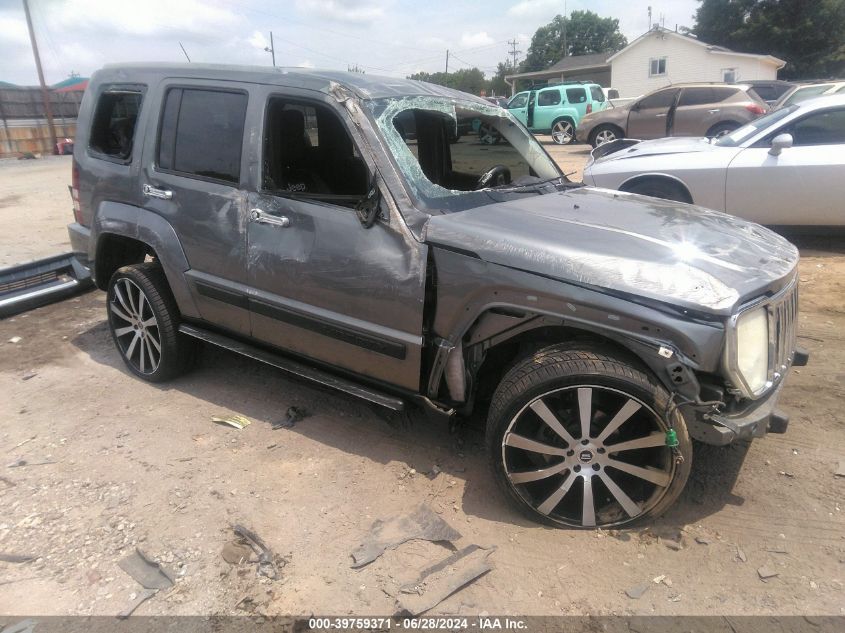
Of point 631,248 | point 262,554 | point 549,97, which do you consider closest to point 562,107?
point 549,97

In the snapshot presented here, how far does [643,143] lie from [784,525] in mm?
5582

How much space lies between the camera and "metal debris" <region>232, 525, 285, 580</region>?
102 inches

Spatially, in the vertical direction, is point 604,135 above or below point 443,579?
above

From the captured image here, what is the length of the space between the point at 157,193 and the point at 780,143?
579cm

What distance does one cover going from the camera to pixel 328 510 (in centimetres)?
297

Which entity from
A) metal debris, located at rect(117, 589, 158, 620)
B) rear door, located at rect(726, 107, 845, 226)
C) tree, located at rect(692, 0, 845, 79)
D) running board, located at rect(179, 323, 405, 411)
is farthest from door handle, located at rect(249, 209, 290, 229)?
tree, located at rect(692, 0, 845, 79)

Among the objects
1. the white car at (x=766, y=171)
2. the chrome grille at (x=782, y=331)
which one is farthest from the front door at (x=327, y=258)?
the white car at (x=766, y=171)

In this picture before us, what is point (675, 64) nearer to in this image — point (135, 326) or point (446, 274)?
point (135, 326)

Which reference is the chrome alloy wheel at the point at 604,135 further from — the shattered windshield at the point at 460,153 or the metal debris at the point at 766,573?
the metal debris at the point at 766,573

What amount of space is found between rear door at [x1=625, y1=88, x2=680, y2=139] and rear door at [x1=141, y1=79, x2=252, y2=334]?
13.2 meters

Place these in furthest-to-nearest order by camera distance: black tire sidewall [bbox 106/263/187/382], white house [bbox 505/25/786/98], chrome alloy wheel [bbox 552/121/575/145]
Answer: white house [bbox 505/25/786/98], chrome alloy wheel [bbox 552/121/575/145], black tire sidewall [bbox 106/263/187/382]

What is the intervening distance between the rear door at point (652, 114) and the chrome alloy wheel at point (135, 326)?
44.1 feet

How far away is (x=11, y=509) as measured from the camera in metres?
3.00

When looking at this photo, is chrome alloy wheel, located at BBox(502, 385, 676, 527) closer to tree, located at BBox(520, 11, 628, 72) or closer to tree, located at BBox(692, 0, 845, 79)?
tree, located at BBox(692, 0, 845, 79)
